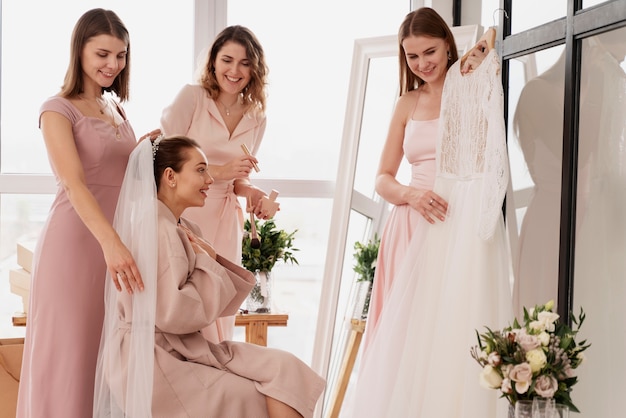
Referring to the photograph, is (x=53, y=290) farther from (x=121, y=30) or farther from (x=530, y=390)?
(x=530, y=390)

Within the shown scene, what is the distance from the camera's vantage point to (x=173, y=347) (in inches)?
92.4

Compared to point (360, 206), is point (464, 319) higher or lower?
lower

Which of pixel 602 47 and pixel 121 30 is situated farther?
pixel 121 30

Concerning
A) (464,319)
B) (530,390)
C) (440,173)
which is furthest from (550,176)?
(530,390)

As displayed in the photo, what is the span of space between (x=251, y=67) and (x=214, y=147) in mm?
346

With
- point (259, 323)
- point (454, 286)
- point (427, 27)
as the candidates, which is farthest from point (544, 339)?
point (259, 323)

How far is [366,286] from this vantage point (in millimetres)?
3705

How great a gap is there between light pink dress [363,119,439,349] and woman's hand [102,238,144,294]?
970mm

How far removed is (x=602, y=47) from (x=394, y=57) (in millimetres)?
1587

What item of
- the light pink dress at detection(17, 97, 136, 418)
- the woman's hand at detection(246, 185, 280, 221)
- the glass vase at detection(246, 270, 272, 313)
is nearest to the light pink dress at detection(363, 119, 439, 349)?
the woman's hand at detection(246, 185, 280, 221)

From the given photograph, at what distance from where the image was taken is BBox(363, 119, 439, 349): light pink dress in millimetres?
2820

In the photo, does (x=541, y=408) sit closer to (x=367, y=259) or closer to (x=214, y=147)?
(x=214, y=147)

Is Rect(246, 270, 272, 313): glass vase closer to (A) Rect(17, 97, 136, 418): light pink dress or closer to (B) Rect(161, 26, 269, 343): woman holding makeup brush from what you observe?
(B) Rect(161, 26, 269, 343): woman holding makeup brush

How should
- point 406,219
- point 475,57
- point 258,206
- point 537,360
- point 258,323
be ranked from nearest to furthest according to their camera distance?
1. point 537,360
2. point 475,57
3. point 406,219
4. point 258,206
5. point 258,323
